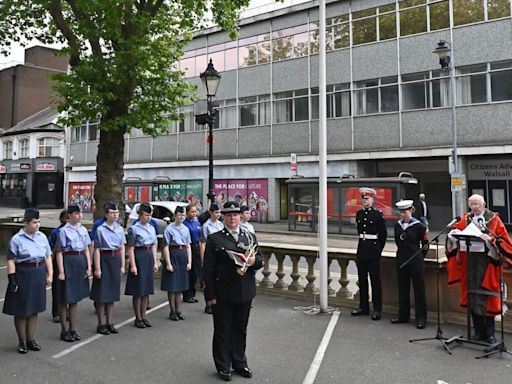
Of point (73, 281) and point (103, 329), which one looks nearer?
point (73, 281)

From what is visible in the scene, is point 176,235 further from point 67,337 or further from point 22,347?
point 22,347

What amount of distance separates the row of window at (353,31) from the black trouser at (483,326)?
20036 millimetres

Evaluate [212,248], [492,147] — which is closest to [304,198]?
[492,147]

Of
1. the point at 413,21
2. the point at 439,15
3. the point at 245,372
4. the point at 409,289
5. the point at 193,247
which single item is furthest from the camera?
the point at 413,21

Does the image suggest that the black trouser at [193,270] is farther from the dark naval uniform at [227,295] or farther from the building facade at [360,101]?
the building facade at [360,101]

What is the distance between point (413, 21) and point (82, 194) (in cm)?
3010

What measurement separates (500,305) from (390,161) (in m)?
21.0

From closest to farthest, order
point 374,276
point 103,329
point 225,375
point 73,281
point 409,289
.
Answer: point 225,375
point 73,281
point 103,329
point 409,289
point 374,276

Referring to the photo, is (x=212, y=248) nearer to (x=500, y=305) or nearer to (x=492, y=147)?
(x=500, y=305)

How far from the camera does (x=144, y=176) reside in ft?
110

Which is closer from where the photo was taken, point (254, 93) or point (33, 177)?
point (254, 93)

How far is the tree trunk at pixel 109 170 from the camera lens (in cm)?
1106

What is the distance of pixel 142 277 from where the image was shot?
6305 millimetres

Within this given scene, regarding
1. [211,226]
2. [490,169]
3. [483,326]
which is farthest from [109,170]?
[490,169]
